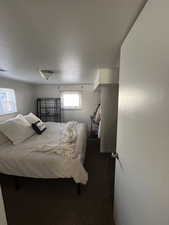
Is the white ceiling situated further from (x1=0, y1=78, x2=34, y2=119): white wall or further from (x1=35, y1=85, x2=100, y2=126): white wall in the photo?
(x1=35, y1=85, x2=100, y2=126): white wall

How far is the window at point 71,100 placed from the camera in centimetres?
469

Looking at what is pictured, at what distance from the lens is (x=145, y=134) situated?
0.62 metres

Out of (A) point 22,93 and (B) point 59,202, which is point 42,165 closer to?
(B) point 59,202

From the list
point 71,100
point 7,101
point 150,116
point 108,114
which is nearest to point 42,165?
point 150,116

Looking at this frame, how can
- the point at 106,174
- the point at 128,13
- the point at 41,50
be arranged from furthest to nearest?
1. the point at 106,174
2. the point at 41,50
3. the point at 128,13

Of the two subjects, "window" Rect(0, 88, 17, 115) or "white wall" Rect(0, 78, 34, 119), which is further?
"white wall" Rect(0, 78, 34, 119)

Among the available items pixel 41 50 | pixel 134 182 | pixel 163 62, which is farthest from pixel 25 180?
pixel 163 62

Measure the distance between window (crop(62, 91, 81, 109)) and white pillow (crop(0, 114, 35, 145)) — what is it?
2.34 metres

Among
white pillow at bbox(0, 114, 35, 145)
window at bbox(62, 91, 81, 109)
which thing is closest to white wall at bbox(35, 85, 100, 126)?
window at bbox(62, 91, 81, 109)

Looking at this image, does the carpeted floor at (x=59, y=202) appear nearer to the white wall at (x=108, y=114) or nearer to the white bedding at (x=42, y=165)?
the white bedding at (x=42, y=165)

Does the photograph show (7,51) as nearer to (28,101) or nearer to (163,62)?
(163,62)

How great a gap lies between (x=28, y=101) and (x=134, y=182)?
445 cm

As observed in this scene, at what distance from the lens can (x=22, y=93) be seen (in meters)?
3.98

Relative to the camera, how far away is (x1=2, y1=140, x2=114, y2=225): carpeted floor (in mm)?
1434
